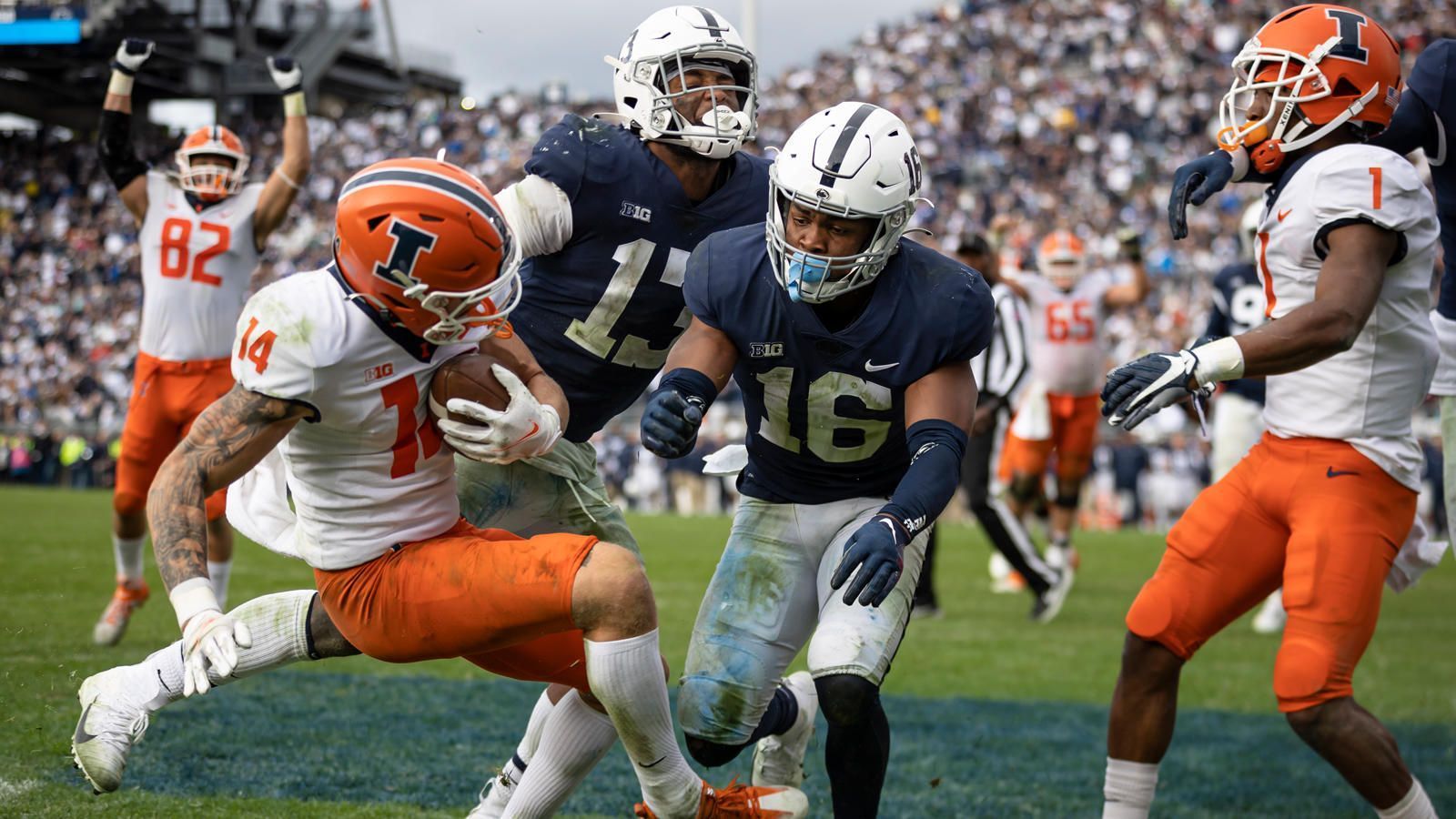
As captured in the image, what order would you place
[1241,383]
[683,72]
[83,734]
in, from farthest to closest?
[1241,383] → [683,72] → [83,734]

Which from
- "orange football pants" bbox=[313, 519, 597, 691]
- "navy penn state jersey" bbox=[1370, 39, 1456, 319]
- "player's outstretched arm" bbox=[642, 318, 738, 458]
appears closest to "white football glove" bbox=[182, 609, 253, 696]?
"orange football pants" bbox=[313, 519, 597, 691]

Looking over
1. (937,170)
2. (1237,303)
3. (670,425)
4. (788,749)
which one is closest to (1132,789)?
(788,749)

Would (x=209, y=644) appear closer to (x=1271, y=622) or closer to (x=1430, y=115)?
(x=1430, y=115)

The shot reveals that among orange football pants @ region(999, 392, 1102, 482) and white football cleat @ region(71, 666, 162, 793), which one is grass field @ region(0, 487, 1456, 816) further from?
orange football pants @ region(999, 392, 1102, 482)

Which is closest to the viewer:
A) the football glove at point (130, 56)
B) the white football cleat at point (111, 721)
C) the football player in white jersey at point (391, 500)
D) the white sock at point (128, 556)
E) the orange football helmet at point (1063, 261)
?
the football player in white jersey at point (391, 500)

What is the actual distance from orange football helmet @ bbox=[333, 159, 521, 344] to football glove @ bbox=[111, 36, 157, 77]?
4.35 metres

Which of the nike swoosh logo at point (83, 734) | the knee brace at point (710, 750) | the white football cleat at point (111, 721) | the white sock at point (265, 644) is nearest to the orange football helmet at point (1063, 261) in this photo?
the knee brace at point (710, 750)

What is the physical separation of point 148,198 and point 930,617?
17.0 feet

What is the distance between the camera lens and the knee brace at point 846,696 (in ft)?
11.5

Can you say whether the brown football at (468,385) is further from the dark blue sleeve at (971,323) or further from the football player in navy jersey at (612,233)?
the dark blue sleeve at (971,323)

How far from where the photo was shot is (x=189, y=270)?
23.6 feet

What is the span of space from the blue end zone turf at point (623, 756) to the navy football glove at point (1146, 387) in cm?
168

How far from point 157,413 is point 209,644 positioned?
178 inches

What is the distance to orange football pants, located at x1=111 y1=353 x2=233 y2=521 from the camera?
271 inches
